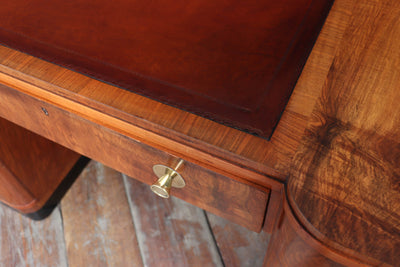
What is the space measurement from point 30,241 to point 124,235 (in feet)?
0.76

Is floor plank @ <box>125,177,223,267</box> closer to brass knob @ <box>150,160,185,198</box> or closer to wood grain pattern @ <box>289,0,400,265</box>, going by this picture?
brass knob @ <box>150,160,185,198</box>

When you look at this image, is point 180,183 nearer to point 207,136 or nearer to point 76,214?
point 207,136

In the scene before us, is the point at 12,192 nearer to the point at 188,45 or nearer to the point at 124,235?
the point at 124,235

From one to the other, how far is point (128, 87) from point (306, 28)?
0.21 metres

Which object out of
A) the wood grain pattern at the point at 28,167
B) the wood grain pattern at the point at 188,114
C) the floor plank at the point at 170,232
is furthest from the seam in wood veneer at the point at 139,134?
the floor plank at the point at 170,232

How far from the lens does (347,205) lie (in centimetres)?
27

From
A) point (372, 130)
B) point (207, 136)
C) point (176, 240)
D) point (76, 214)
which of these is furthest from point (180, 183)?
point (76, 214)

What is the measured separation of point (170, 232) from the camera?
859 mm

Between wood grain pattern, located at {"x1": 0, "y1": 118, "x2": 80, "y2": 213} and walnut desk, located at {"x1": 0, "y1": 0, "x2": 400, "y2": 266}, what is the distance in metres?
0.31

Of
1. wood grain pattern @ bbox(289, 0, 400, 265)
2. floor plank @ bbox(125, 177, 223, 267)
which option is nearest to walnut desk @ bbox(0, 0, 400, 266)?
wood grain pattern @ bbox(289, 0, 400, 265)

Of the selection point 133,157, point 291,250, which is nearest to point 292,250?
point 291,250

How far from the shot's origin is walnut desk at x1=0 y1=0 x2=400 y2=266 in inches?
10.8

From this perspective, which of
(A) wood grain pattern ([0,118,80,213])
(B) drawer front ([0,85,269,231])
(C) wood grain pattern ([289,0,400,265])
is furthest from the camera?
(A) wood grain pattern ([0,118,80,213])

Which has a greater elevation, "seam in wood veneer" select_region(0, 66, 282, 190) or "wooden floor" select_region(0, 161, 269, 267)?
"seam in wood veneer" select_region(0, 66, 282, 190)
